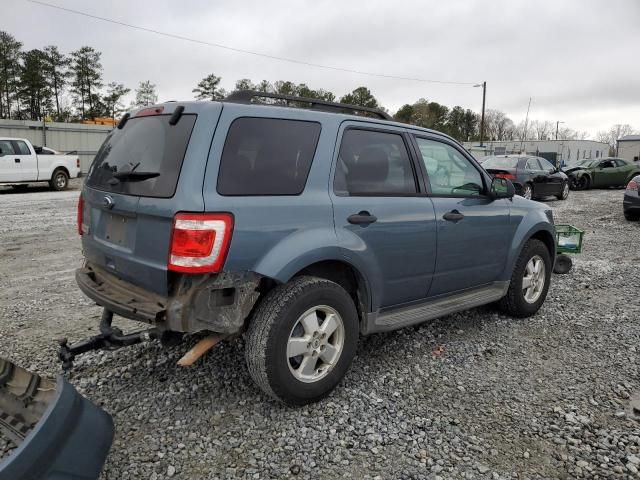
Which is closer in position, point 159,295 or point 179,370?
point 159,295

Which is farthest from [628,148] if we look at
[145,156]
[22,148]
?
[145,156]

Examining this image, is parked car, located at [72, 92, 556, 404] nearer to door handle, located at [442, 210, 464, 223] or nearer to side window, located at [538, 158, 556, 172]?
door handle, located at [442, 210, 464, 223]

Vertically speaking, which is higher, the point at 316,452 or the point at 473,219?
the point at 473,219

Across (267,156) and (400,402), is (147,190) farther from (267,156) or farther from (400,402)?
(400,402)

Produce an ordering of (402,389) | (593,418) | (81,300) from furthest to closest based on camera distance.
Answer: (81,300), (402,389), (593,418)

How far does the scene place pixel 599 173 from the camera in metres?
21.4

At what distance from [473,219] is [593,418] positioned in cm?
168

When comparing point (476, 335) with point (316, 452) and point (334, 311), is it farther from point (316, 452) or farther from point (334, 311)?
point (316, 452)

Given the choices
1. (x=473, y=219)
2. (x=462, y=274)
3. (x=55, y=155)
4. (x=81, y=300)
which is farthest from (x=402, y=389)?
(x=55, y=155)

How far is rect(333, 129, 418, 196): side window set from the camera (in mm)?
3264

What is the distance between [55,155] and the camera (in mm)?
17062

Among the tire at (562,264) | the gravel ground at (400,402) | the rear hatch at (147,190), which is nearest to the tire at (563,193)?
the tire at (562,264)

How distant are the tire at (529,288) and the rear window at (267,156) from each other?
255 cm

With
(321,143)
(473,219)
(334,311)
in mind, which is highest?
(321,143)
